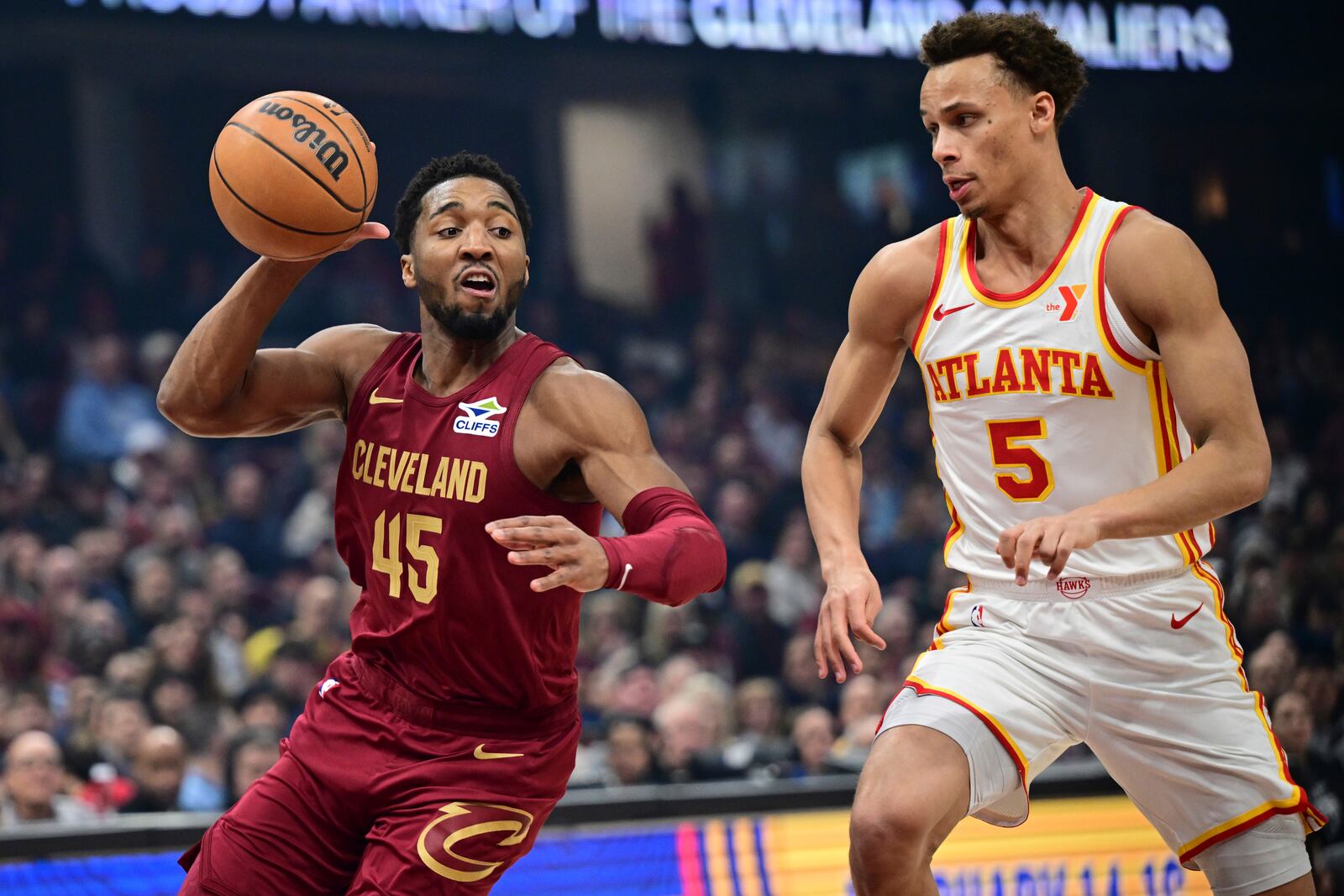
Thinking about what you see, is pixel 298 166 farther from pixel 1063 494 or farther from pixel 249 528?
pixel 249 528

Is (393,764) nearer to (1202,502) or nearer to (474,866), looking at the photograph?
(474,866)

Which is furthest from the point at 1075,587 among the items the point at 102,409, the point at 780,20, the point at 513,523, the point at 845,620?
the point at 780,20

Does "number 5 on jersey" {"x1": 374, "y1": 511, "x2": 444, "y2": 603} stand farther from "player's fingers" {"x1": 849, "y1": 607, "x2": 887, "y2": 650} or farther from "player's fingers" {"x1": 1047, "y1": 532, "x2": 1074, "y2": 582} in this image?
"player's fingers" {"x1": 1047, "y1": 532, "x2": 1074, "y2": 582}

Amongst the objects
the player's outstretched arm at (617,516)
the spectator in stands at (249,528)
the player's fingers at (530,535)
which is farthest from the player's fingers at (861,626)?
the spectator in stands at (249,528)

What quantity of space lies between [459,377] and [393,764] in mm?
909

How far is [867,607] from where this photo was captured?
3.23 meters

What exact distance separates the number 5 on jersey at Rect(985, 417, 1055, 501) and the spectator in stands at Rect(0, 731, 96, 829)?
3954mm

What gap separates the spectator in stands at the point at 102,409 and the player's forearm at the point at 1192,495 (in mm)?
7917

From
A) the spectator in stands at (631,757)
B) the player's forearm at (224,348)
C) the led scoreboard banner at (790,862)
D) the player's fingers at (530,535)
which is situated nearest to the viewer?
the player's fingers at (530,535)

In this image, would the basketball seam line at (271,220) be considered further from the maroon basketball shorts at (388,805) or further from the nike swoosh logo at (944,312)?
the nike swoosh logo at (944,312)

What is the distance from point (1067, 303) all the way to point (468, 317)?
135 cm

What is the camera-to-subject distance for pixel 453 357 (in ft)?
12.1

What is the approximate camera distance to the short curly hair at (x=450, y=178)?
3797mm

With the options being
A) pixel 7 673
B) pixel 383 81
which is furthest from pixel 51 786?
pixel 383 81
